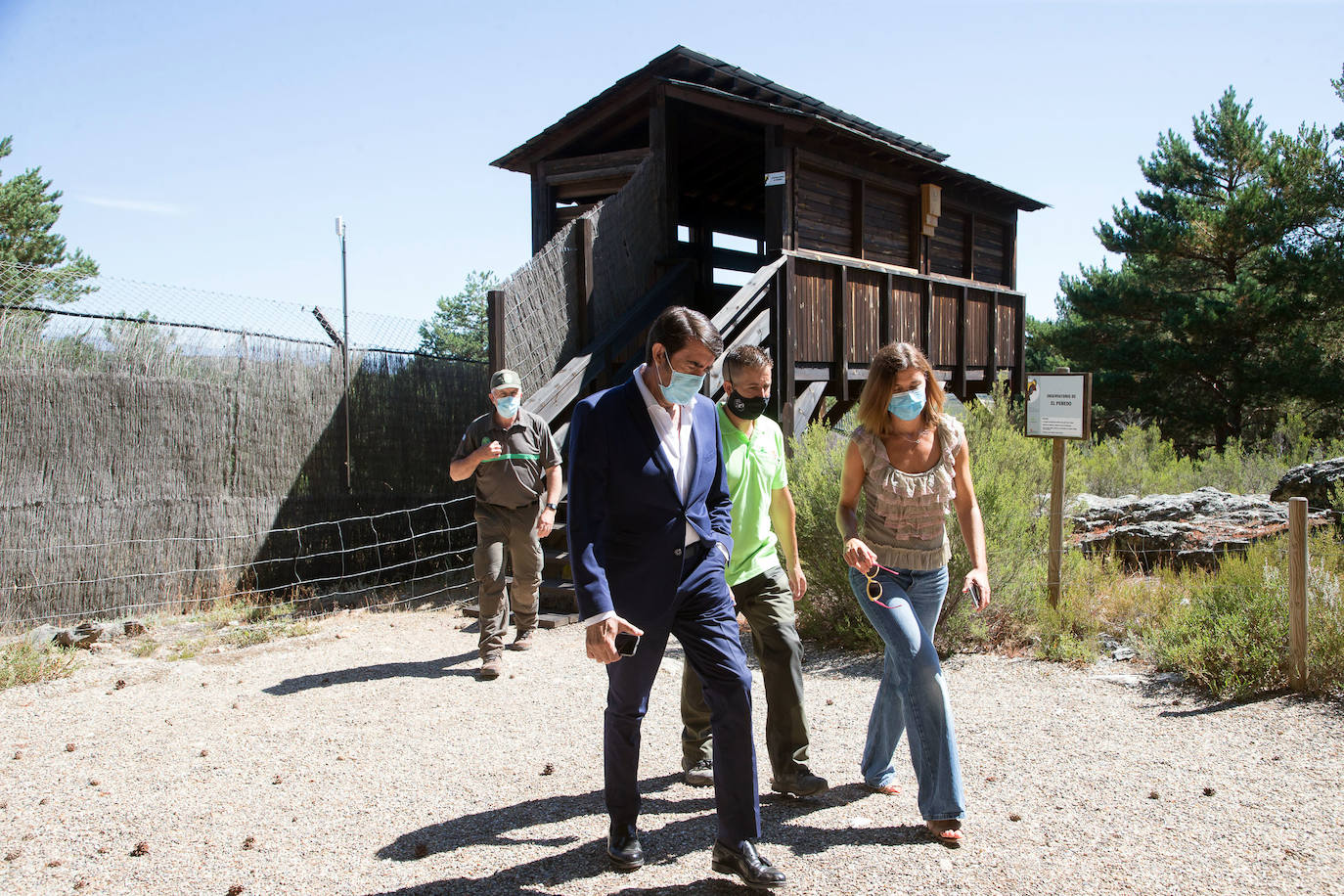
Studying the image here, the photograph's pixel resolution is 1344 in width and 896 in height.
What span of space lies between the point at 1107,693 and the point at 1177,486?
9.49 m

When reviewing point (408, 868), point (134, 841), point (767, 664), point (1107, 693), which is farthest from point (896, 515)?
point (134, 841)

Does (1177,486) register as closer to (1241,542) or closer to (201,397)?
(1241,542)

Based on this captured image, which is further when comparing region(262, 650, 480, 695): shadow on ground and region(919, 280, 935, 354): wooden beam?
region(919, 280, 935, 354): wooden beam

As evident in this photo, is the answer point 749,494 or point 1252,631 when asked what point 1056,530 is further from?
point 749,494

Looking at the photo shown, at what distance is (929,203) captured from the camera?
537 inches

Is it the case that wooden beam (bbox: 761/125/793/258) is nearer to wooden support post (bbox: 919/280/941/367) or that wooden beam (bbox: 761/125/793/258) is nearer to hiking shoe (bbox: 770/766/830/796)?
wooden support post (bbox: 919/280/941/367)

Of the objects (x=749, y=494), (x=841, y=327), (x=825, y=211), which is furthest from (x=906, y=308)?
(x=749, y=494)

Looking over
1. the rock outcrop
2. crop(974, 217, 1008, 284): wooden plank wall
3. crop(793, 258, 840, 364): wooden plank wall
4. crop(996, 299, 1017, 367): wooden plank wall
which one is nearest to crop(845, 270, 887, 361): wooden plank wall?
crop(793, 258, 840, 364): wooden plank wall

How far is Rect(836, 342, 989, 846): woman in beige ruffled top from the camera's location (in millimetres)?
3812

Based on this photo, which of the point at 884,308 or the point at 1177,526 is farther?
the point at 884,308

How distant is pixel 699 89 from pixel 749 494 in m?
7.48

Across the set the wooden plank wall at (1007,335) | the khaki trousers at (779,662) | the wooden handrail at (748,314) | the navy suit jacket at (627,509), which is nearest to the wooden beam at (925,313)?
the wooden plank wall at (1007,335)

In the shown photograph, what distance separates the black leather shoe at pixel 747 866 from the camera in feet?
10.7

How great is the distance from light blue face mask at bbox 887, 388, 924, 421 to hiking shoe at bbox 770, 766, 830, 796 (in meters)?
1.62
